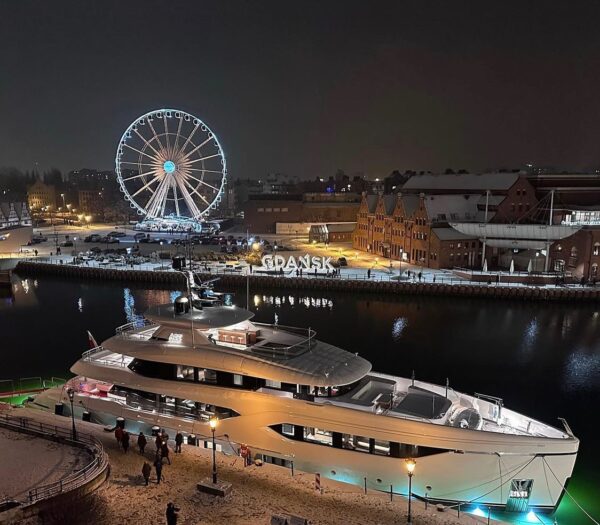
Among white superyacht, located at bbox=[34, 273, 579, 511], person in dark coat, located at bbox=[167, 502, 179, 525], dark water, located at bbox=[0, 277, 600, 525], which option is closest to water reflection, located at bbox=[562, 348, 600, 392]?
dark water, located at bbox=[0, 277, 600, 525]

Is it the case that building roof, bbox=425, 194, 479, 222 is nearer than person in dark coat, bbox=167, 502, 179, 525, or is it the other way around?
person in dark coat, bbox=167, 502, 179, 525

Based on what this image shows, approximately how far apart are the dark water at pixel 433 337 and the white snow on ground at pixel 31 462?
42.9 ft

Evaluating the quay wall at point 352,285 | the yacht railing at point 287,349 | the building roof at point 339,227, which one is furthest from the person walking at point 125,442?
the building roof at point 339,227

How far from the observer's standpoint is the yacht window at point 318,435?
51.6 ft

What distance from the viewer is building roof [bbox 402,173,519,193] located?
62.5 metres

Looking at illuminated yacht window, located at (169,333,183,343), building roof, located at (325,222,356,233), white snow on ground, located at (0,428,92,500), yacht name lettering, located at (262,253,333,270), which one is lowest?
white snow on ground, located at (0,428,92,500)

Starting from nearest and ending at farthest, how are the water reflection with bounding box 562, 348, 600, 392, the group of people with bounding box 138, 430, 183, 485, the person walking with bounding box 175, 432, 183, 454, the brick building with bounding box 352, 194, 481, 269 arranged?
1. the group of people with bounding box 138, 430, 183, 485
2. the person walking with bounding box 175, 432, 183, 454
3. the water reflection with bounding box 562, 348, 600, 392
4. the brick building with bounding box 352, 194, 481, 269

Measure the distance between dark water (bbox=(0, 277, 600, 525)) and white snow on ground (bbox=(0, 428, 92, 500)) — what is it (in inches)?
515

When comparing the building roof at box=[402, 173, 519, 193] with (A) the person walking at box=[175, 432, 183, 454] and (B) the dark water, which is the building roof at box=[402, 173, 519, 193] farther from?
(A) the person walking at box=[175, 432, 183, 454]

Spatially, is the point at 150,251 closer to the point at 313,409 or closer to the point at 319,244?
the point at 319,244

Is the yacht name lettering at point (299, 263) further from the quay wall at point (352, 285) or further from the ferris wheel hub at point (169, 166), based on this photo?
the ferris wheel hub at point (169, 166)

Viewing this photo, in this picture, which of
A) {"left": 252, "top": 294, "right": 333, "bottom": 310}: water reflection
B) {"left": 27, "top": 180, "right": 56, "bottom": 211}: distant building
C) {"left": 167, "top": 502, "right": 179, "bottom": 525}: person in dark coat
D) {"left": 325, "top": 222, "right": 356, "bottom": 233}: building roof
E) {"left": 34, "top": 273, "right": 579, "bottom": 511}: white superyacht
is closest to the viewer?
{"left": 167, "top": 502, "right": 179, "bottom": 525}: person in dark coat

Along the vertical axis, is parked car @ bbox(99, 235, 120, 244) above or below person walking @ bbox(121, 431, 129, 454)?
above

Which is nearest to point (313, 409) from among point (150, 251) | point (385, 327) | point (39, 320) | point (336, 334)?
point (336, 334)
